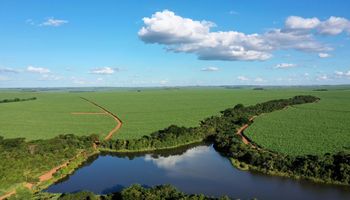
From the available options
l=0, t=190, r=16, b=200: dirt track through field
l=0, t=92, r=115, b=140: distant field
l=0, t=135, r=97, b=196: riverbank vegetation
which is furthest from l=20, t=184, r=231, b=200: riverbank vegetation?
l=0, t=92, r=115, b=140: distant field

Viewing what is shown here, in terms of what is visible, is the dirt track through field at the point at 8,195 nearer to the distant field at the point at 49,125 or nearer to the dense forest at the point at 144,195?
the dense forest at the point at 144,195

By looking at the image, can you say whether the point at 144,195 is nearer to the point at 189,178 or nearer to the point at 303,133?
the point at 189,178

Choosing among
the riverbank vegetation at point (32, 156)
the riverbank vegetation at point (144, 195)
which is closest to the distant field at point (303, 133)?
the riverbank vegetation at point (144, 195)

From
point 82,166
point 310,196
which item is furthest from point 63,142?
point 310,196

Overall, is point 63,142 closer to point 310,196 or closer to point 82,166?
point 82,166

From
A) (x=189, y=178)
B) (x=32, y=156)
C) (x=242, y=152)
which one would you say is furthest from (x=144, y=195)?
(x=32, y=156)

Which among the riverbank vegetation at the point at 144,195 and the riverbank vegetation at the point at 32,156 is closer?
the riverbank vegetation at the point at 144,195
